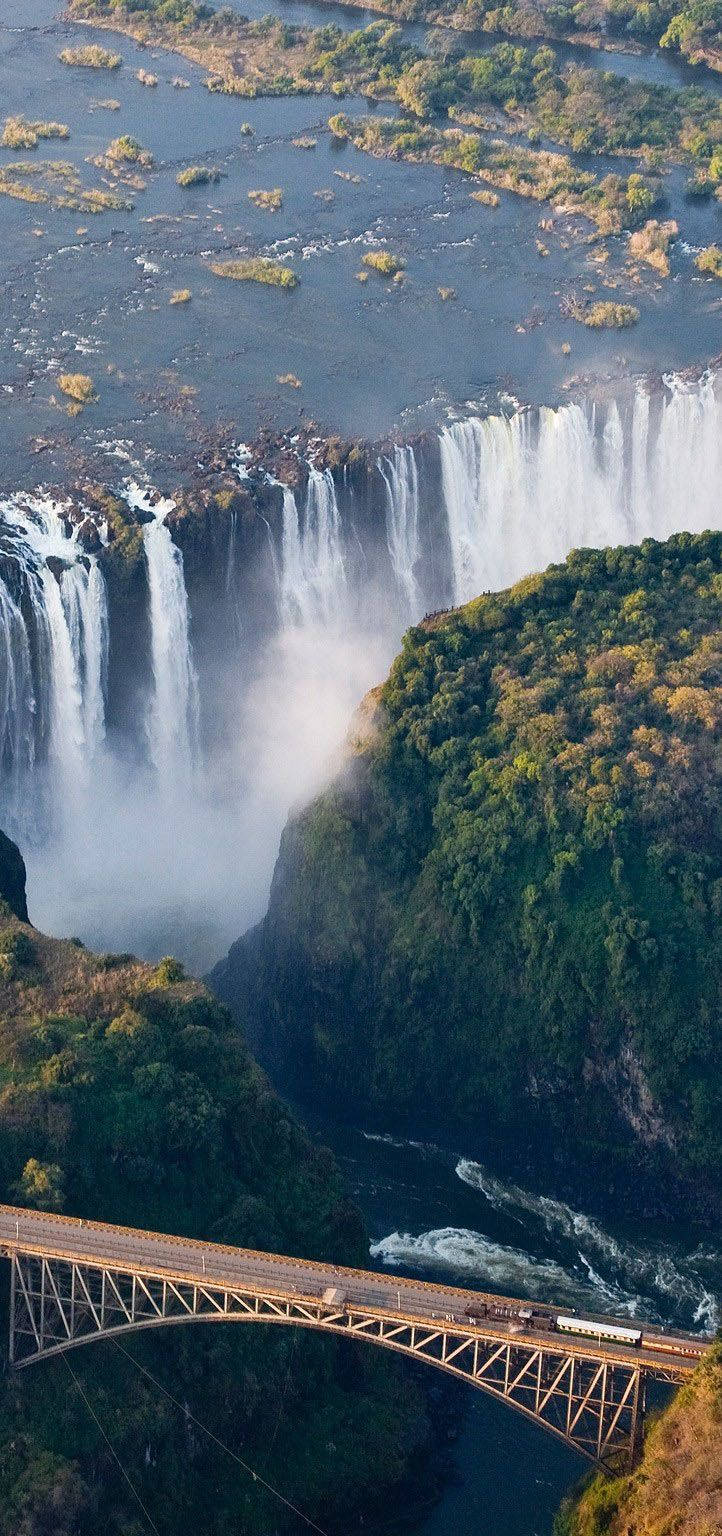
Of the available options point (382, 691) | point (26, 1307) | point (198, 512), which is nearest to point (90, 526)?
point (198, 512)

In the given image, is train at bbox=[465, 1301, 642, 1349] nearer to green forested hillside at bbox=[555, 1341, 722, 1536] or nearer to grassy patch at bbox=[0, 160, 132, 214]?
green forested hillside at bbox=[555, 1341, 722, 1536]

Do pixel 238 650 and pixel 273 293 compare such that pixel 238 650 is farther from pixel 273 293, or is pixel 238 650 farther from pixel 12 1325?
pixel 12 1325

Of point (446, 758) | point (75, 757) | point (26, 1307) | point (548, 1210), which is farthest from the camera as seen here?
point (75, 757)

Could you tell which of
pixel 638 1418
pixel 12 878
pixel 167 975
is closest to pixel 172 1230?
pixel 167 975

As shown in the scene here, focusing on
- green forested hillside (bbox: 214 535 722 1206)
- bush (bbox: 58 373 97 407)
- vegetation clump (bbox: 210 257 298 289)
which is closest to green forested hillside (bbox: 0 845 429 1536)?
green forested hillside (bbox: 214 535 722 1206)

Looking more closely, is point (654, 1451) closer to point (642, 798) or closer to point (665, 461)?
point (642, 798)

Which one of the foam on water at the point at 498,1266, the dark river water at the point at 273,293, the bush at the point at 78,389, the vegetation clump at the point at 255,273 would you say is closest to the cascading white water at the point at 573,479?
the dark river water at the point at 273,293
